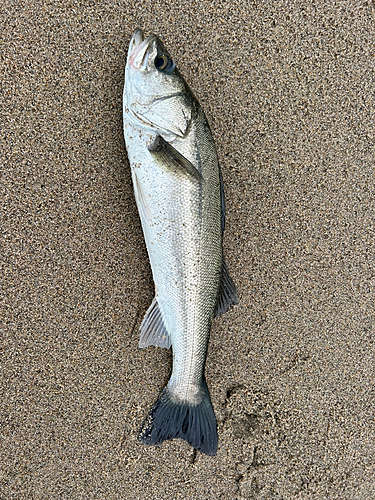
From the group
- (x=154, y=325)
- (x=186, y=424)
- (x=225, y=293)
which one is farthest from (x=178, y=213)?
(x=186, y=424)

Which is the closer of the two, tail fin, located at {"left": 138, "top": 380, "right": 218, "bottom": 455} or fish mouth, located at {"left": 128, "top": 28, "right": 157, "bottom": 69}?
fish mouth, located at {"left": 128, "top": 28, "right": 157, "bottom": 69}

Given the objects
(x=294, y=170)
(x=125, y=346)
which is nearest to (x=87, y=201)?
(x=125, y=346)

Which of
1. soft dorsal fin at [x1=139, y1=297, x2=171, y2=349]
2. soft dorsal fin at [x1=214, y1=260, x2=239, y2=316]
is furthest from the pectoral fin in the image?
soft dorsal fin at [x1=139, y1=297, x2=171, y2=349]

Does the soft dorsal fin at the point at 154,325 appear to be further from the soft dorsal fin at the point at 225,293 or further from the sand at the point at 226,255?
the soft dorsal fin at the point at 225,293

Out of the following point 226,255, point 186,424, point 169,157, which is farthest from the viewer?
point 226,255

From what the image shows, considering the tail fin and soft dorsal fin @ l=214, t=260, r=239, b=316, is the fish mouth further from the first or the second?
the tail fin

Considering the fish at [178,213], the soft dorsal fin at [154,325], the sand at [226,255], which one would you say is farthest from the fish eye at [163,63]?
the soft dorsal fin at [154,325]

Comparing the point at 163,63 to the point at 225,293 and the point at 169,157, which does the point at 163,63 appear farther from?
the point at 225,293

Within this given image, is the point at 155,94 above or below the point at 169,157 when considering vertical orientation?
above
